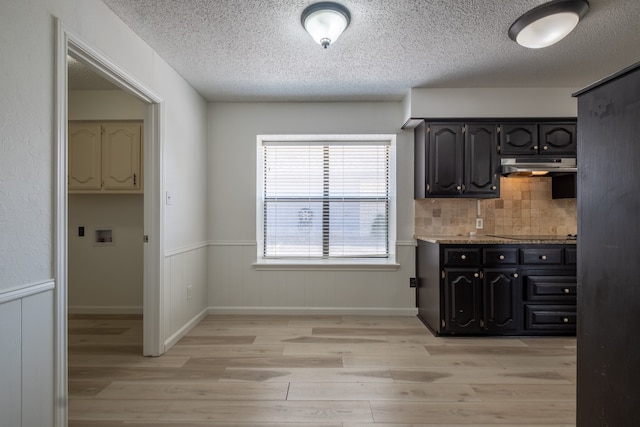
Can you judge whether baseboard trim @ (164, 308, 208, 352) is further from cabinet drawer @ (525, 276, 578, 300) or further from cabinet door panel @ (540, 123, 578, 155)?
cabinet door panel @ (540, 123, 578, 155)

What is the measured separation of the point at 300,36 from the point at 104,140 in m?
2.45

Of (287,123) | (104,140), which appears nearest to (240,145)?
(287,123)

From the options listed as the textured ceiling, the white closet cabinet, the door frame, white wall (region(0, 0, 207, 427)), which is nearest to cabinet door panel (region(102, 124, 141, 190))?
the white closet cabinet

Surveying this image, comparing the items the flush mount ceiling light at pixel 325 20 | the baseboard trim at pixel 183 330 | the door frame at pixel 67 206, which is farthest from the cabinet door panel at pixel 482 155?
the baseboard trim at pixel 183 330

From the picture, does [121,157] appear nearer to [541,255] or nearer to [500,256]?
[500,256]

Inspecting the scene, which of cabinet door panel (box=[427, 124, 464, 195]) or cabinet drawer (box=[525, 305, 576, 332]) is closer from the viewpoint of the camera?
cabinet drawer (box=[525, 305, 576, 332])

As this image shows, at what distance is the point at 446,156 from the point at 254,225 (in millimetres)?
2165

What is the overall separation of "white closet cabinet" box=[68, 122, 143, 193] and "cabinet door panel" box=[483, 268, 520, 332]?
11.7 feet

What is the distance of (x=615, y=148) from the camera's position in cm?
122

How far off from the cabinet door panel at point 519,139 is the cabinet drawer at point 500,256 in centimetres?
98

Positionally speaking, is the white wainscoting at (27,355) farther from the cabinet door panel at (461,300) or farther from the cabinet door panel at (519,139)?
the cabinet door panel at (519,139)

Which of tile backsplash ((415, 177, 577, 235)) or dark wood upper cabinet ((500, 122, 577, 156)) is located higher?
dark wood upper cabinet ((500, 122, 577, 156))

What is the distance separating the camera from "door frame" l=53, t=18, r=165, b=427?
66.5 inches

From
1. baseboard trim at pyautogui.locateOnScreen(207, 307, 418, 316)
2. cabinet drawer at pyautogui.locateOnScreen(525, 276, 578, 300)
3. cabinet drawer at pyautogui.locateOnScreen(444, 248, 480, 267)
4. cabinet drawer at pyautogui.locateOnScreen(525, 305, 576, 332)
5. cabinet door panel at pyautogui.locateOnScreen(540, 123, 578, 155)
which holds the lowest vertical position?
baseboard trim at pyautogui.locateOnScreen(207, 307, 418, 316)
